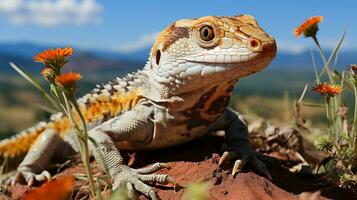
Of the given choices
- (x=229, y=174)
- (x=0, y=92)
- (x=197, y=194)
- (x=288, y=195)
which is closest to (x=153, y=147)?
(x=229, y=174)

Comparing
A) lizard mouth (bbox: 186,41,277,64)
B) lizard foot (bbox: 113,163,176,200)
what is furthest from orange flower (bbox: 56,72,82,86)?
lizard mouth (bbox: 186,41,277,64)

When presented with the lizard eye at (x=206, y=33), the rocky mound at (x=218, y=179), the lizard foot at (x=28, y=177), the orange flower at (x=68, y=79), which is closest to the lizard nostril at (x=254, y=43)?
the lizard eye at (x=206, y=33)

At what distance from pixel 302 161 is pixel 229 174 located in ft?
5.63

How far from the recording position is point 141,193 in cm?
463

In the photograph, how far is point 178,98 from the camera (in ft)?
16.7

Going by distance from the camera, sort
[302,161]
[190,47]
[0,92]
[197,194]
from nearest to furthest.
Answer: [197,194]
[190,47]
[302,161]
[0,92]

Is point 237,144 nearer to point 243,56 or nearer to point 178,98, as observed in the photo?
point 178,98

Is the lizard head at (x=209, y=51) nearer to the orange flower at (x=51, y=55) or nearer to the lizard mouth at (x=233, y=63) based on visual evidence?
the lizard mouth at (x=233, y=63)

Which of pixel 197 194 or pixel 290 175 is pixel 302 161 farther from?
pixel 197 194

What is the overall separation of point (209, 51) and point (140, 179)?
4.03 ft

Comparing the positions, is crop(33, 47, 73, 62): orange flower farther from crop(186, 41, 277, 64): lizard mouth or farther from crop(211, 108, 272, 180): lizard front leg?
crop(211, 108, 272, 180): lizard front leg

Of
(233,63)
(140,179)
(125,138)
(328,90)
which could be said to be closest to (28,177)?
(125,138)

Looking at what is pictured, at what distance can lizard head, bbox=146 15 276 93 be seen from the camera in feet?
13.9

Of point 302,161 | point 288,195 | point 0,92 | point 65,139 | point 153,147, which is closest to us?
point 288,195
